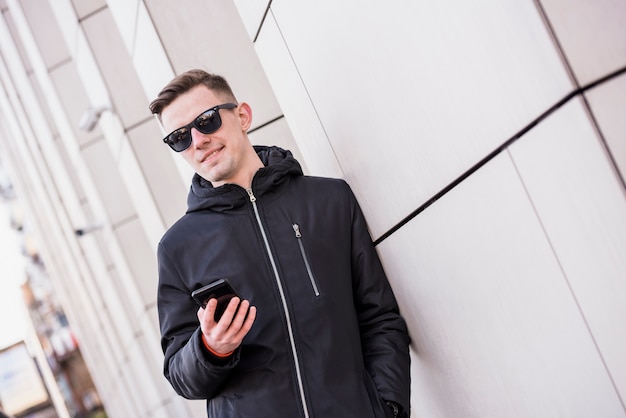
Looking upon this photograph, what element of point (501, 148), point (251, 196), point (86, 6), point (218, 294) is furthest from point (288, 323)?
point (86, 6)

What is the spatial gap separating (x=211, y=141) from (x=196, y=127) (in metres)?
0.08

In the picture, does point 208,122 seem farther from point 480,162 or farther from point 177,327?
point 480,162

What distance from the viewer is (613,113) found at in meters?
1.69

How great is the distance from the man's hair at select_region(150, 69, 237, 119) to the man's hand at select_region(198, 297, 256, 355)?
934mm

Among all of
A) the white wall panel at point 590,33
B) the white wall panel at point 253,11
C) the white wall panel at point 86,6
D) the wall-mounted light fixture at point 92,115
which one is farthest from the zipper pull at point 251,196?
the white wall panel at point 86,6

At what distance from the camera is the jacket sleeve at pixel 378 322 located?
9.86 feet

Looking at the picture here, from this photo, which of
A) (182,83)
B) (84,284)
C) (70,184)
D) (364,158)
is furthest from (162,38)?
(84,284)

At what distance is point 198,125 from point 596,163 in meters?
1.75

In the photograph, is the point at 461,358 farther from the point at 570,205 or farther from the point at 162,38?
the point at 162,38

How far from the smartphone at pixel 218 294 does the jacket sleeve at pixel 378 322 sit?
0.63 metres

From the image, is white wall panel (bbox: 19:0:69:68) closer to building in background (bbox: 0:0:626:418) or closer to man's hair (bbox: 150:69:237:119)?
building in background (bbox: 0:0:626:418)

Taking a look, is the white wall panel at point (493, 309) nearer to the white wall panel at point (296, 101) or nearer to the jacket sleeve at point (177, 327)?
the white wall panel at point (296, 101)

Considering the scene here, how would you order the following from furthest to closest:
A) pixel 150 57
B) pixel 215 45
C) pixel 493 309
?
pixel 150 57
pixel 215 45
pixel 493 309

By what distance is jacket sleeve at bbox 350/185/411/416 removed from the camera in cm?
301
